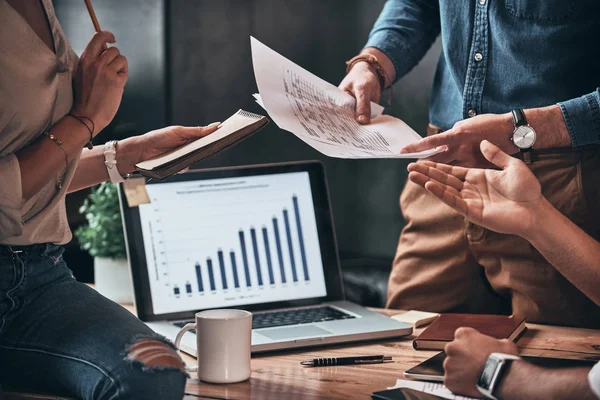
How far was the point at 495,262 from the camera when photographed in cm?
177

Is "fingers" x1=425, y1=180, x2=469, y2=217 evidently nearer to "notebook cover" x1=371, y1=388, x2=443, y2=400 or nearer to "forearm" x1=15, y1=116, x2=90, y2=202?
"notebook cover" x1=371, y1=388, x2=443, y2=400

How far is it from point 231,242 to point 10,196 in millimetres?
600

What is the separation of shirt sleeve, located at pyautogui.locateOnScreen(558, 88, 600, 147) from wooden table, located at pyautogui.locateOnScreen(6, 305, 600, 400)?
40cm

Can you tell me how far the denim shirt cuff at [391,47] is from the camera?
1888 millimetres

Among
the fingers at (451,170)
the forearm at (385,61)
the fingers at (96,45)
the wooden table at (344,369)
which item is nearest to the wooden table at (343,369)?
the wooden table at (344,369)

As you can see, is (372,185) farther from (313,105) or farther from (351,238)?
(313,105)

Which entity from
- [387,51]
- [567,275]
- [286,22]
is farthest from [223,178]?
[286,22]

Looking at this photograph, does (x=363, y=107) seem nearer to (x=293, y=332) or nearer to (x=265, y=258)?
(x=265, y=258)

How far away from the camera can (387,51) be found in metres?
1.89

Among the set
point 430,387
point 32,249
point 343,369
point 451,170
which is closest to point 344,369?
point 343,369

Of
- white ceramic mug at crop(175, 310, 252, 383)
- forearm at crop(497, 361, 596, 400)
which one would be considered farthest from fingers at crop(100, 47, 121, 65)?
forearm at crop(497, 361, 596, 400)

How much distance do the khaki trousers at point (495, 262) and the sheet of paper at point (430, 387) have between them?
0.61 meters

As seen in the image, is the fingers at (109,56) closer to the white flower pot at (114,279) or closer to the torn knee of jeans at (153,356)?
the torn knee of jeans at (153,356)

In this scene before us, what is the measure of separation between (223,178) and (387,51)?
0.51m
